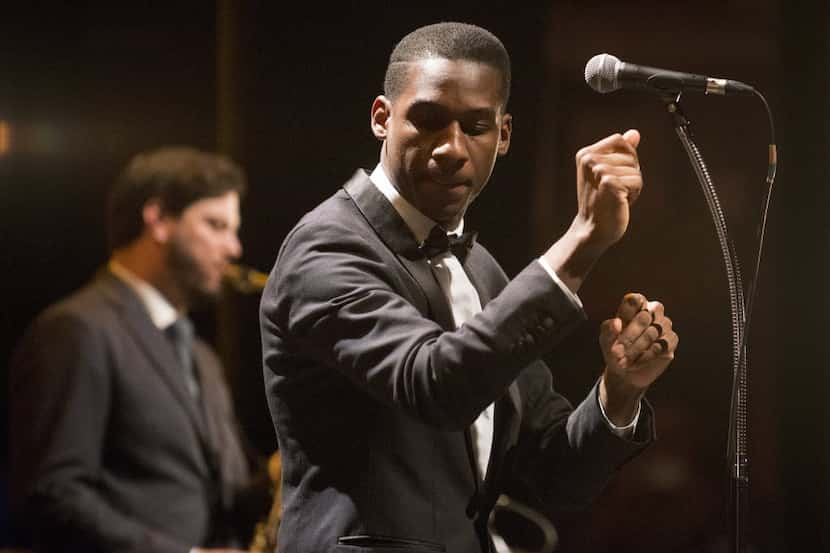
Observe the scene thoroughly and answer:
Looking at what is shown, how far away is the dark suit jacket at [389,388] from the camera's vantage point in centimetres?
146

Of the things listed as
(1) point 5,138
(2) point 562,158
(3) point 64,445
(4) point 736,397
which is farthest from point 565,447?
(1) point 5,138

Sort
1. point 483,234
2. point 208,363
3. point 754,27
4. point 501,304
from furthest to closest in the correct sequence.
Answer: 1. point 208,363
2. point 754,27
3. point 483,234
4. point 501,304

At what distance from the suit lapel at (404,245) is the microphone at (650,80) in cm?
33

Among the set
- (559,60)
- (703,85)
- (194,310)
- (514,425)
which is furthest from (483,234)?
(194,310)

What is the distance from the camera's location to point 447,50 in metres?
1.67

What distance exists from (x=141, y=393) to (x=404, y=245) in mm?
1706

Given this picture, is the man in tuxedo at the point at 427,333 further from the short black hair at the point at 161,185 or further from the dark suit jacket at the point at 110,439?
the short black hair at the point at 161,185

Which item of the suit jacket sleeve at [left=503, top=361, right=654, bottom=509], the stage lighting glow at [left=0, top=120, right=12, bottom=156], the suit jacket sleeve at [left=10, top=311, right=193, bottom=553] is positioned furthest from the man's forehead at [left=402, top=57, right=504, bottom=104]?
the stage lighting glow at [left=0, top=120, right=12, bottom=156]

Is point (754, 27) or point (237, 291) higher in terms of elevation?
point (754, 27)

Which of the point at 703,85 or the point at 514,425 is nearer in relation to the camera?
the point at 703,85

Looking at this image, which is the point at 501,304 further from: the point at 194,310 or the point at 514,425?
the point at 194,310

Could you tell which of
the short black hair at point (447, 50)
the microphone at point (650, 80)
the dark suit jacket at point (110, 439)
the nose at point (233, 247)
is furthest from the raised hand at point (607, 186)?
the nose at point (233, 247)

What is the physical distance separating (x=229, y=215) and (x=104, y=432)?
865 mm

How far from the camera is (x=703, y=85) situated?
62.7 inches
